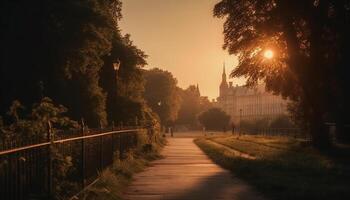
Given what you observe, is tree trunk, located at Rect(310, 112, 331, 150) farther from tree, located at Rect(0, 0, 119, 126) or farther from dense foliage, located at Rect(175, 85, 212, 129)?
dense foliage, located at Rect(175, 85, 212, 129)

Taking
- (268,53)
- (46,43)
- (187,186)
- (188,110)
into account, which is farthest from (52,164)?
(188,110)

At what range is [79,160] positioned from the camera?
43.1 feet

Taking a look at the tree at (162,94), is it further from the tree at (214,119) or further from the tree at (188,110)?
the tree at (188,110)

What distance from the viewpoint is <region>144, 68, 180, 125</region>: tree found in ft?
388

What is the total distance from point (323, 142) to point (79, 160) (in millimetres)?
22038

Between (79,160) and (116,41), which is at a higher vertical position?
(116,41)

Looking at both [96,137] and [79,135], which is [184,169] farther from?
[79,135]

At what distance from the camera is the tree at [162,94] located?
388ft

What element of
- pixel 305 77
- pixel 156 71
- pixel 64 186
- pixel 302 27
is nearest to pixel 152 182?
pixel 64 186

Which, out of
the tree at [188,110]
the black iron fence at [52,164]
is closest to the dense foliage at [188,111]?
the tree at [188,110]

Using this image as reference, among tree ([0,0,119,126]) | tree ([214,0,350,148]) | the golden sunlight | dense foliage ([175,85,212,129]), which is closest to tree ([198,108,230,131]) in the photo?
dense foliage ([175,85,212,129])

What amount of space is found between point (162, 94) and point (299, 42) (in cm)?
8625

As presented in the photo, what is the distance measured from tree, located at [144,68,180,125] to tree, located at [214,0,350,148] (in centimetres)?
8019

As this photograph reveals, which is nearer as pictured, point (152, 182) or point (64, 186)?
point (64, 186)
